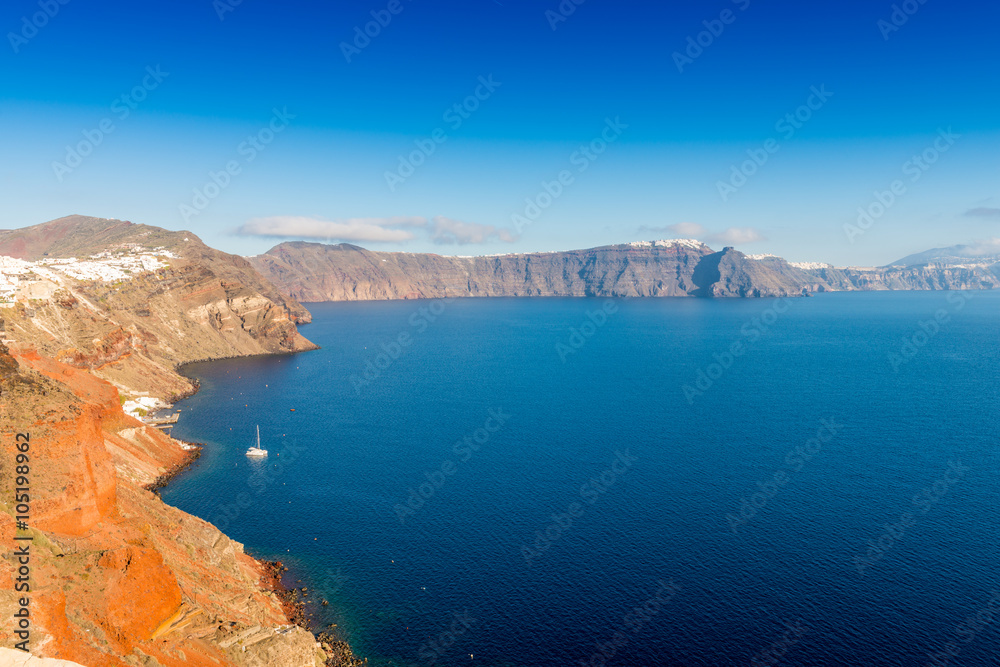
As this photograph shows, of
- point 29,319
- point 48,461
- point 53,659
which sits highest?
point 29,319

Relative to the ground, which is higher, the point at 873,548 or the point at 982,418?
the point at 982,418

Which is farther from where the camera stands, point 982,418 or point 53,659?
point 982,418

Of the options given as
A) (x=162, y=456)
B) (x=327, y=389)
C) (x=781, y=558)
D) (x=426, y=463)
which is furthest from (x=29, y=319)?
(x=781, y=558)

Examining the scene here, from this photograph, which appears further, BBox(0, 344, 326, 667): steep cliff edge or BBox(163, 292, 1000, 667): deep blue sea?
BBox(163, 292, 1000, 667): deep blue sea

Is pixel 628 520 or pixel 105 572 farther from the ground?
pixel 105 572

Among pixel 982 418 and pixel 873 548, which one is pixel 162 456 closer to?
pixel 873 548

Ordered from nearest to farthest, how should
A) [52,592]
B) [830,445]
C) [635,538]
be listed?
[52,592] → [635,538] → [830,445]
